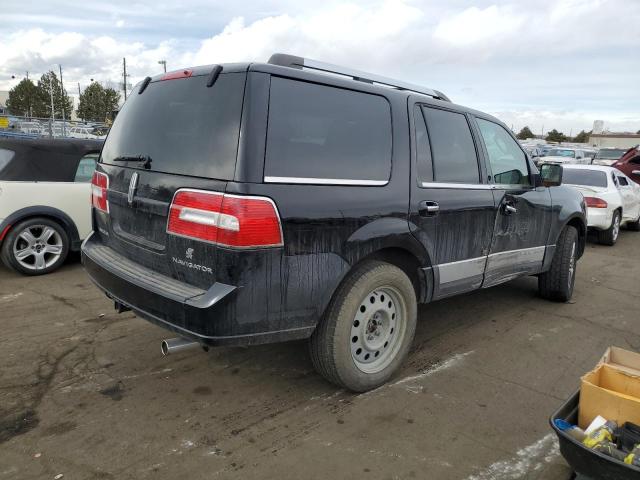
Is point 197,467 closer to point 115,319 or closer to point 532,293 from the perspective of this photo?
point 115,319

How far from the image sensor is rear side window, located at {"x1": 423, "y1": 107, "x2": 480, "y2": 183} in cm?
378

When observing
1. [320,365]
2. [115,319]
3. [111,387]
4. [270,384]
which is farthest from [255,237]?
[115,319]

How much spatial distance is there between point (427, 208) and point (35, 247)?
4700 millimetres

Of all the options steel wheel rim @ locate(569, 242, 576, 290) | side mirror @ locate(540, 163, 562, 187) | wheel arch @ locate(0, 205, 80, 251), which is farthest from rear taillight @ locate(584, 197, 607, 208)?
wheel arch @ locate(0, 205, 80, 251)

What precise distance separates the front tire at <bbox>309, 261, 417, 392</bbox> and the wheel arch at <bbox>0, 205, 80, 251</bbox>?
4.15m

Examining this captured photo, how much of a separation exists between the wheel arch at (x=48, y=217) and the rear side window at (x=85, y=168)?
469mm

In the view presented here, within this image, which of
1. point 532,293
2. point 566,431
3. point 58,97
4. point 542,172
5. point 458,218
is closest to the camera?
point 566,431

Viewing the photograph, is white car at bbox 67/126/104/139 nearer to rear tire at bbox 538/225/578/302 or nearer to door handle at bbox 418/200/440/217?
rear tire at bbox 538/225/578/302

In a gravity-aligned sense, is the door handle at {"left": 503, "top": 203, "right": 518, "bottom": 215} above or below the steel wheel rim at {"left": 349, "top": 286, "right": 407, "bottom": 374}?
above

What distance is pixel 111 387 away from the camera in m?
3.45

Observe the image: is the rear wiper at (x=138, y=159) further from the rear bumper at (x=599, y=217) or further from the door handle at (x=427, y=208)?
the rear bumper at (x=599, y=217)

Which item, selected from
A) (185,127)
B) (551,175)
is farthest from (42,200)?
(551,175)

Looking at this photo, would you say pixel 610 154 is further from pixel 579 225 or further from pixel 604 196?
pixel 579 225

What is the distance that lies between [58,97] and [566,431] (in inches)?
3326
